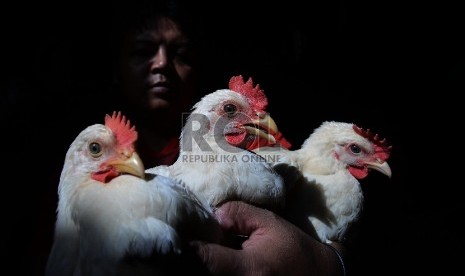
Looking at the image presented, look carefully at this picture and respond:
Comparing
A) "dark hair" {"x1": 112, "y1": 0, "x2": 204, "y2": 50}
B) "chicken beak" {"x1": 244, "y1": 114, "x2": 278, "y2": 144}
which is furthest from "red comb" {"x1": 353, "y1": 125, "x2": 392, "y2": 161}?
"dark hair" {"x1": 112, "y1": 0, "x2": 204, "y2": 50}

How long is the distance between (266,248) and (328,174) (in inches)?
24.8

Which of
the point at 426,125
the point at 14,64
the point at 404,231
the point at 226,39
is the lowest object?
the point at 404,231

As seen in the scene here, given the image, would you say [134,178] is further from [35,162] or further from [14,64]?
[14,64]

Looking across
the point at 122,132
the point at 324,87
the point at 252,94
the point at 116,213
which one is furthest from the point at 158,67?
the point at 324,87

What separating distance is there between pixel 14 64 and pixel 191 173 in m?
2.48

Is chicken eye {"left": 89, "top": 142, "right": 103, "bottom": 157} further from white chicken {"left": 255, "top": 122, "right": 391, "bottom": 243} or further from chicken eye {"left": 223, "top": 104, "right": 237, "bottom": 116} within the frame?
white chicken {"left": 255, "top": 122, "right": 391, "bottom": 243}

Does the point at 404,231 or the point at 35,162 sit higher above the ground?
the point at 35,162

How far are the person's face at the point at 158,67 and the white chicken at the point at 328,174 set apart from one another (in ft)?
2.53

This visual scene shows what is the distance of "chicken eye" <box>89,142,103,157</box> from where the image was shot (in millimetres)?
1770

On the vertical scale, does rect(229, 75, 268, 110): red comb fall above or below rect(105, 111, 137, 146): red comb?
above

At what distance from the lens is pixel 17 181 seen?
10.7 ft

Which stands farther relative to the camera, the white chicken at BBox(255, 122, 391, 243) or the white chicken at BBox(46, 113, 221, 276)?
the white chicken at BBox(255, 122, 391, 243)

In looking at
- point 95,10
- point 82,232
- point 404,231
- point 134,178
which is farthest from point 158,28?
point 404,231

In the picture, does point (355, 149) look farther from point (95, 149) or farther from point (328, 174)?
point (95, 149)
